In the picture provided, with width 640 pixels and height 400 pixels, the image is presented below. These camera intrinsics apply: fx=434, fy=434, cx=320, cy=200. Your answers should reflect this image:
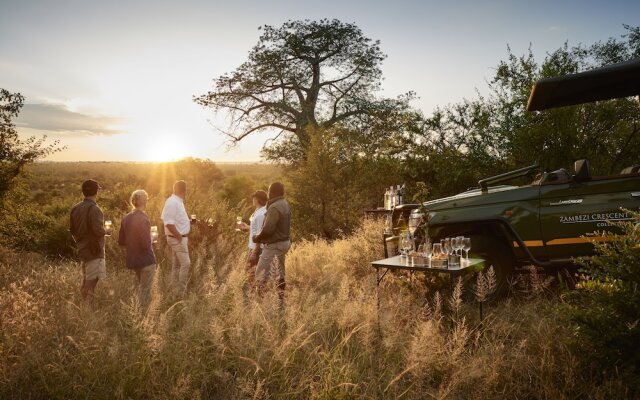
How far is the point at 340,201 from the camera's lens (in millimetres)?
15281

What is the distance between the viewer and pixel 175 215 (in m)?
6.76

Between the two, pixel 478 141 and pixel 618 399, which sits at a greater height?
pixel 478 141

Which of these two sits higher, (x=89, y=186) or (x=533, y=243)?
(x=89, y=186)

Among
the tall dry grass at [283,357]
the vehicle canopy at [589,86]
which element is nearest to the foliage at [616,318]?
the tall dry grass at [283,357]

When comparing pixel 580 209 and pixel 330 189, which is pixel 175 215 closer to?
pixel 580 209

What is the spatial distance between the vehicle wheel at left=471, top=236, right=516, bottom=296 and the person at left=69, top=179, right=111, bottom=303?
15.7 ft

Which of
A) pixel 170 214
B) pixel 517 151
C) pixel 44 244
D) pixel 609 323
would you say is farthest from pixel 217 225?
pixel 609 323

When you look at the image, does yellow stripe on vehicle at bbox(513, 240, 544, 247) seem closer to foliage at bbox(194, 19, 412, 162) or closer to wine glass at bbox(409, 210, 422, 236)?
wine glass at bbox(409, 210, 422, 236)

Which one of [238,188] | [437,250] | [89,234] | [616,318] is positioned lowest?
[616,318]

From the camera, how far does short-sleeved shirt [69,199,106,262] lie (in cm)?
550

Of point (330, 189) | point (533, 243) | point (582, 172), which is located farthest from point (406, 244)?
point (330, 189)

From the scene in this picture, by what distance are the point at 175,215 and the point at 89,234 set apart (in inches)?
55.1

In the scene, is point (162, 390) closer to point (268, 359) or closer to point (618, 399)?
point (268, 359)

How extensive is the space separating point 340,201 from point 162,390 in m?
12.2
